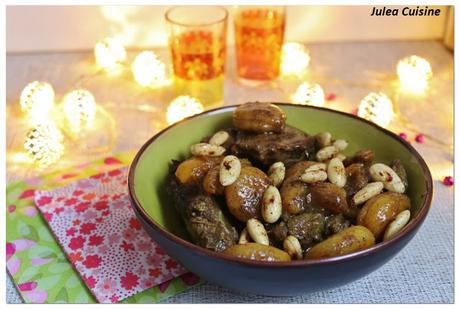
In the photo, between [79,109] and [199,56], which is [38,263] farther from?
[199,56]

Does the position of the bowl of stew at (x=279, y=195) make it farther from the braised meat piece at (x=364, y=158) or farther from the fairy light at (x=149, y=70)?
the fairy light at (x=149, y=70)

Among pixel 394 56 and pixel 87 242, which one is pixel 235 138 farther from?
pixel 394 56

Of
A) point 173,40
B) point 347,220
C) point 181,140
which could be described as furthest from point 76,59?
point 347,220

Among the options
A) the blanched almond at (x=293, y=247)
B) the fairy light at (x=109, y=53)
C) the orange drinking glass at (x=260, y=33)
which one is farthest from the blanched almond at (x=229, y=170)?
the fairy light at (x=109, y=53)

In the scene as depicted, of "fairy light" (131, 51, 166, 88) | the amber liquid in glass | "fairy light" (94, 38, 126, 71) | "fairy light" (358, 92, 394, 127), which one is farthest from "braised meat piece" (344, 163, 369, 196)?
"fairy light" (94, 38, 126, 71)

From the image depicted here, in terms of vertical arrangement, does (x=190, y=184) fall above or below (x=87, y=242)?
above

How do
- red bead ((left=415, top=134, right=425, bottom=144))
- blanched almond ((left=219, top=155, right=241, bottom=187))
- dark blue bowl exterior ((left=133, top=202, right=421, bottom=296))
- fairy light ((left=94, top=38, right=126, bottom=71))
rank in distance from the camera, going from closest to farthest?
dark blue bowl exterior ((left=133, top=202, right=421, bottom=296)) < blanched almond ((left=219, top=155, right=241, bottom=187)) < red bead ((left=415, top=134, right=425, bottom=144)) < fairy light ((left=94, top=38, right=126, bottom=71))

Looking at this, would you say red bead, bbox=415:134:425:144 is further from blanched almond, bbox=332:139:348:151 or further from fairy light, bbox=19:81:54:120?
fairy light, bbox=19:81:54:120

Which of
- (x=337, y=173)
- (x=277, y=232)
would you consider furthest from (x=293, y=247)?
(x=337, y=173)
